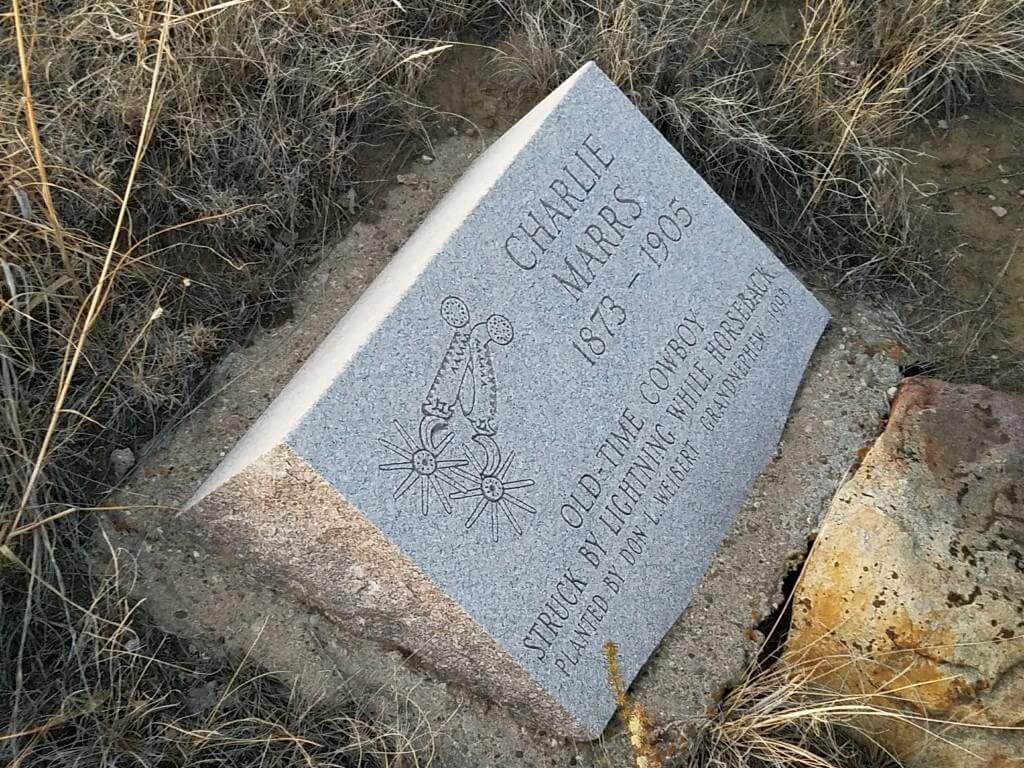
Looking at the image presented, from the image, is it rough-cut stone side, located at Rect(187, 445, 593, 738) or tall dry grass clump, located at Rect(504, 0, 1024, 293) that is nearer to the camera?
rough-cut stone side, located at Rect(187, 445, 593, 738)

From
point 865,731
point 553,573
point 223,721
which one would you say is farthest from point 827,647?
point 223,721

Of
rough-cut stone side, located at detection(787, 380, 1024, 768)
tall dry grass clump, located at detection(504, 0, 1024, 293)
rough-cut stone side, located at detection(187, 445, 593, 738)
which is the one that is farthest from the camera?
tall dry grass clump, located at detection(504, 0, 1024, 293)

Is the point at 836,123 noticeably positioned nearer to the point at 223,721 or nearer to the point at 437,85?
the point at 437,85

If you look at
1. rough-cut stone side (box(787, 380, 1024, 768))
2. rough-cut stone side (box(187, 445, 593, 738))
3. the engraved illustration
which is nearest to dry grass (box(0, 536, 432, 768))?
rough-cut stone side (box(187, 445, 593, 738))

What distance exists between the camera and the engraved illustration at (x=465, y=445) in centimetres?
213

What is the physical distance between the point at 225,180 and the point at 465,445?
4.33 ft

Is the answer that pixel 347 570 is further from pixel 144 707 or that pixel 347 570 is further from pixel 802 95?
pixel 802 95

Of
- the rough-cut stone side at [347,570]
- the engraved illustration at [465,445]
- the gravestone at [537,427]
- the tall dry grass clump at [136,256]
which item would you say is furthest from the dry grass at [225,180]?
the engraved illustration at [465,445]

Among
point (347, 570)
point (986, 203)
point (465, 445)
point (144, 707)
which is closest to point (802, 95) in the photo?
point (986, 203)

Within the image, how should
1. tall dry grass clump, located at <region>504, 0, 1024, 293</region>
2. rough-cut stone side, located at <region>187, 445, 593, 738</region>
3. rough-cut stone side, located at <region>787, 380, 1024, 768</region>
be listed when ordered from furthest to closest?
tall dry grass clump, located at <region>504, 0, 1024, 293</region> → rough-cut stone side, located at <region>787, 380, 1024, 768</region> → rough-cut stone side, located at <region>187, 445, 593, 738</region>

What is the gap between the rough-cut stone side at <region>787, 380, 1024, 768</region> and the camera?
2193 millimetres

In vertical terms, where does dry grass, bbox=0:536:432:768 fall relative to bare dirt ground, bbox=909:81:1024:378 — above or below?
below

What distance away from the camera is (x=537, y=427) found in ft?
7.59

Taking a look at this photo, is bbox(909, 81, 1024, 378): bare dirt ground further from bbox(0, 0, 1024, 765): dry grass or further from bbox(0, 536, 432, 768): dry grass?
bbox(0, 536, 432, 768): dry grass
